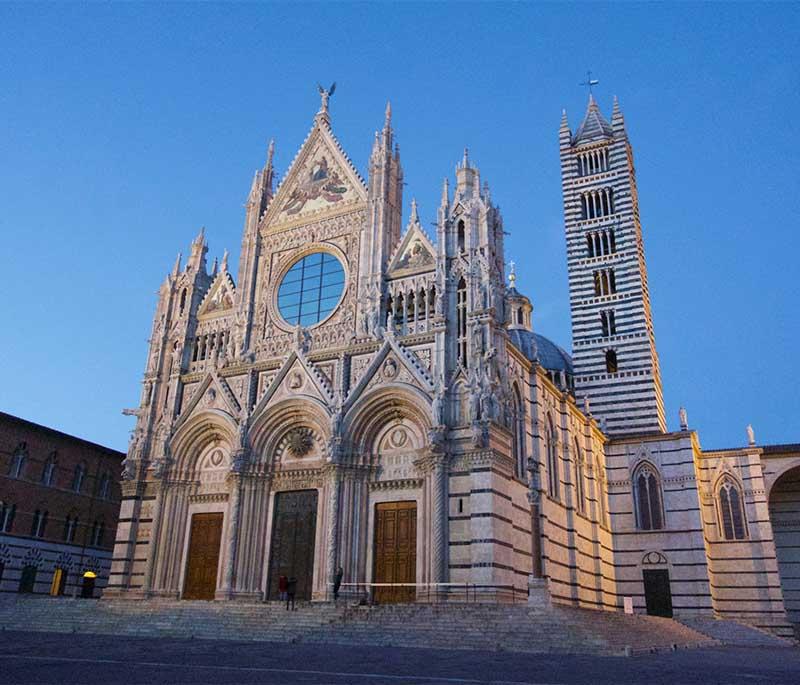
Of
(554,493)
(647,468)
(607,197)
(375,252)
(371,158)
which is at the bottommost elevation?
(554,493)

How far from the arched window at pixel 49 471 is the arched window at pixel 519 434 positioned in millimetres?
21694

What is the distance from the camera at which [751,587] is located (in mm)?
32344

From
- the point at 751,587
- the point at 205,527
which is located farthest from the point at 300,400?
the point at 751,587

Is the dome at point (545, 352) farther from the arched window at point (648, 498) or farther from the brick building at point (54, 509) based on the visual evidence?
the brick building at point (54, 509)

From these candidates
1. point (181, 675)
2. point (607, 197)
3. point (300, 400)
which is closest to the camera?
point (181, 675)

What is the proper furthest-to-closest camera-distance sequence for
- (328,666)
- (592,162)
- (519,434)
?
(592,162)
(519,434)
(328,666)

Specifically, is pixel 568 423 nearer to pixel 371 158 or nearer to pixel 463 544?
pixel 463 544

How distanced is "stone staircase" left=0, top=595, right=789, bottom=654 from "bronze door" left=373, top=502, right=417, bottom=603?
8.94ft

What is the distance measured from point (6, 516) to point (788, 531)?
38284mm

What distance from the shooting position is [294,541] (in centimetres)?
2559

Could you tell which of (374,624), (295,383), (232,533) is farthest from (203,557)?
(374,624)

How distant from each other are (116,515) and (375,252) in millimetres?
20231

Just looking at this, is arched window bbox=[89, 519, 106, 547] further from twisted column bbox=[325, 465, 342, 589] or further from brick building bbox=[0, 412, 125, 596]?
twisted column bbox=[325, 465, 342, 589]

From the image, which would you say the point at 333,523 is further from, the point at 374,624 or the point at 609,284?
the point at 609,284
